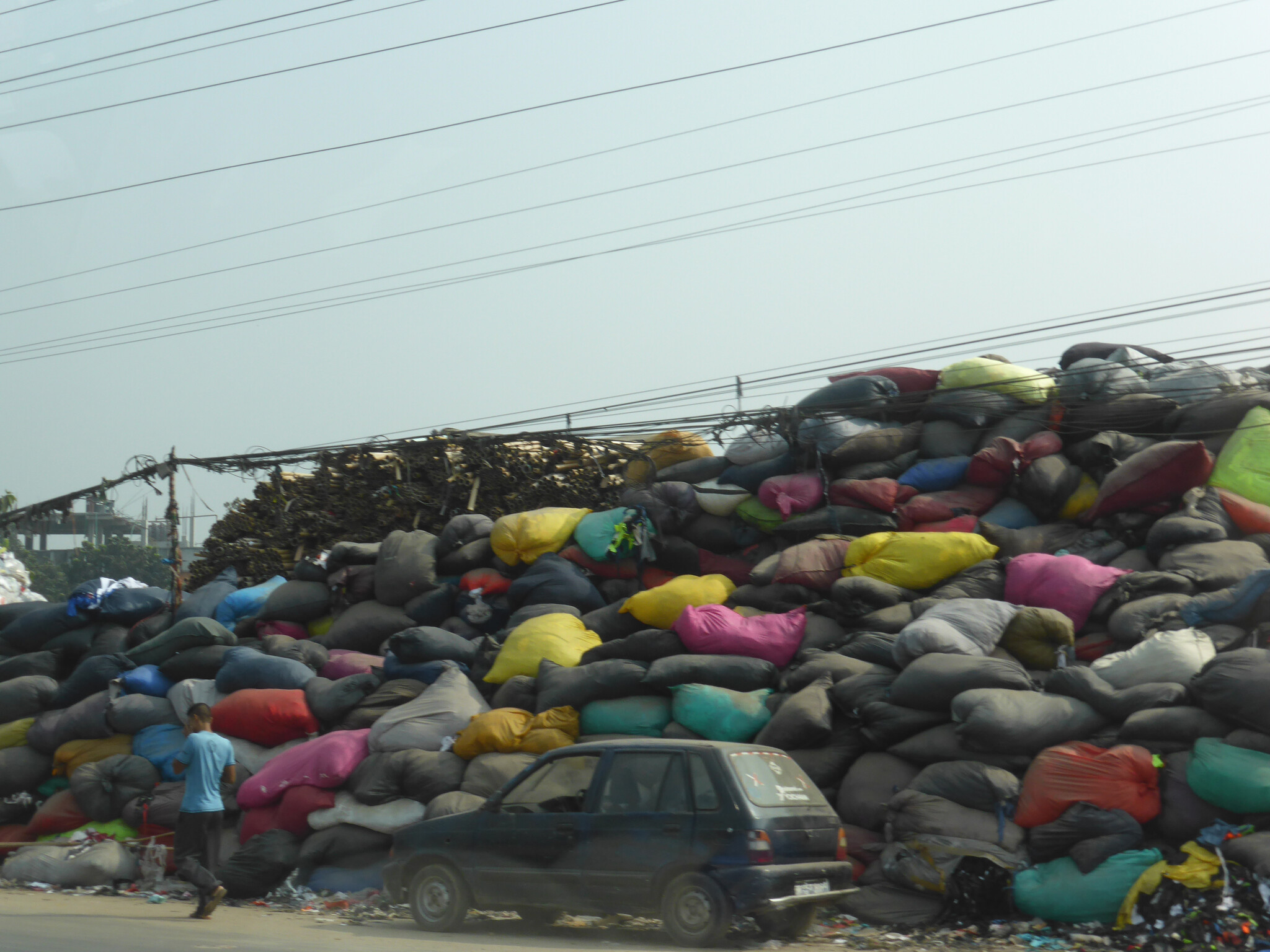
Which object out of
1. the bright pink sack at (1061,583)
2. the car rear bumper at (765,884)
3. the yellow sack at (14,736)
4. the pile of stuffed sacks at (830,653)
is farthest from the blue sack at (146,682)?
the bright pink sack at (1061,583)

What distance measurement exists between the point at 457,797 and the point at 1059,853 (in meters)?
3.86

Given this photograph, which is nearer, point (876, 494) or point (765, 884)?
point (765, 884)

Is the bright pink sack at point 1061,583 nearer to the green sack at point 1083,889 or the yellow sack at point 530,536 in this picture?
the green sack at point 1083,889

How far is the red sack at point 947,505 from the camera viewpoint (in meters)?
9.66

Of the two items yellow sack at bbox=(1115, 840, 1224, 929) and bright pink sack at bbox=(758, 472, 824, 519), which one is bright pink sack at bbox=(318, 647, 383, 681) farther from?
yellow sack at bbox=(1115, 840, 1224, 929)

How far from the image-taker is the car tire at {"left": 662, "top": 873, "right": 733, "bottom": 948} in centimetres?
583

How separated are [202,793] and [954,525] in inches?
236

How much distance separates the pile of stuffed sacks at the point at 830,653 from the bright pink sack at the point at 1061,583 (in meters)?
0.03

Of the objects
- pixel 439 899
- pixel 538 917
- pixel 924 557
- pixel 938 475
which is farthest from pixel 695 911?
pixel 938 475

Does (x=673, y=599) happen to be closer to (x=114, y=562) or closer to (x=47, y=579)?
(x=47, y=579)

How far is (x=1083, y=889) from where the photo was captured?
244 inches

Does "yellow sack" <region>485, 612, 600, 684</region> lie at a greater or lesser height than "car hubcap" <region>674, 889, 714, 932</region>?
greater

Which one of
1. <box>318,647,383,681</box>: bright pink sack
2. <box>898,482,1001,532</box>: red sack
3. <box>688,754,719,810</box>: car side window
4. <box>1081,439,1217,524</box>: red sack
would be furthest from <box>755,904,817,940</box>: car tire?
<box>318,647,383,681</box>: bright pink sack

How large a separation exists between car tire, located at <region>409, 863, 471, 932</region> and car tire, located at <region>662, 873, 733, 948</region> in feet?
4.51
